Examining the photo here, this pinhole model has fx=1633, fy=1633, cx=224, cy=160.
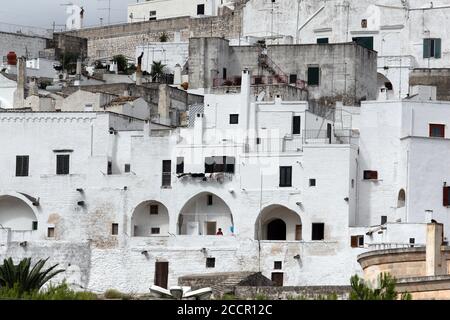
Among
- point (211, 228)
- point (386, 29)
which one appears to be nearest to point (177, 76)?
point (386, 29)

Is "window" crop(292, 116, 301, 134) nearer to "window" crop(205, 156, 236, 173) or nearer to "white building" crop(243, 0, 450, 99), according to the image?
"window" crop(205, 156, 236, 173)

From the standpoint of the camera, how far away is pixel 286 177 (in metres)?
58.4

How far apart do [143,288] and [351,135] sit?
9.39m

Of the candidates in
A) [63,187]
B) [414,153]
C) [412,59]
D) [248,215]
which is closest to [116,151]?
[63,187]

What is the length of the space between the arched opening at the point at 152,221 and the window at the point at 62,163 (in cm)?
333

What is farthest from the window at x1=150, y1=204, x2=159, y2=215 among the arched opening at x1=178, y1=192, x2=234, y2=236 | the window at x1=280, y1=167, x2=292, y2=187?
the window at x1=280, y1=167, x2=292, y2=187

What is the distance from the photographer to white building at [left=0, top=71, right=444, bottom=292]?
189 ft

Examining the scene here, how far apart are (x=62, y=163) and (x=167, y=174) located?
4.31 metres

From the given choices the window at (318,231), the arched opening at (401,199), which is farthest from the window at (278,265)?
the arched opening at (401,199)

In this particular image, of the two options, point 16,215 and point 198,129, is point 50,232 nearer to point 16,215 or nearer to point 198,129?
point 16,215

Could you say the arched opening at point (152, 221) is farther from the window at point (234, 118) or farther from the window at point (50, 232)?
the window at point (234, 118)

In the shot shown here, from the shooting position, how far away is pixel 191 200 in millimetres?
60031

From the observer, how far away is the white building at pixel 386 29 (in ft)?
Answer: 232

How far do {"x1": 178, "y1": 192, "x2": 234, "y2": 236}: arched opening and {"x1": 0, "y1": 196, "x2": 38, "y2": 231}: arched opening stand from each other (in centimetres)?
607
